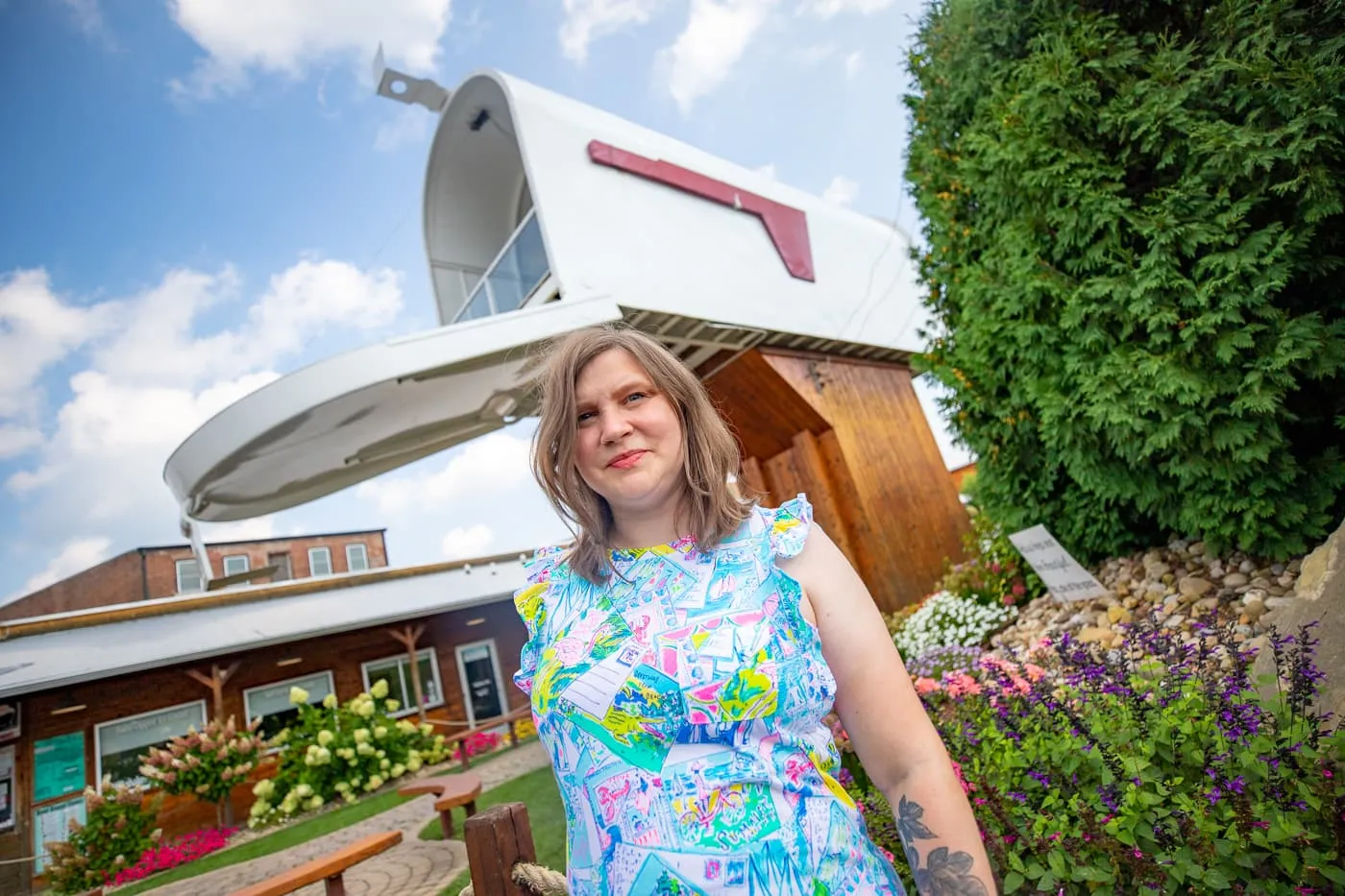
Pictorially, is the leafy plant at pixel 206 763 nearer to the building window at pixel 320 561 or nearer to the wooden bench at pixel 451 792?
the wooden bench at pixel 451 792

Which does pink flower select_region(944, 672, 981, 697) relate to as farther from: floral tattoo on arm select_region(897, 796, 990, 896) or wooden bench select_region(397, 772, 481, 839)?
wooden bench select_region(397, 772, 481, 839)

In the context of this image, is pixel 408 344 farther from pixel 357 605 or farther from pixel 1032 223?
pixel 357 605

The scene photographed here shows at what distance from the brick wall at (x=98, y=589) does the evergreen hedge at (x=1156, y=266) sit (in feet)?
94.6

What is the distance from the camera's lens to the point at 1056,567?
13.7 feet

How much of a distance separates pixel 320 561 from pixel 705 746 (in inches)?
1168

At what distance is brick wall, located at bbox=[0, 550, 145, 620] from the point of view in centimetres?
2295

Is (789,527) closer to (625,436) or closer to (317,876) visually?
(625,436)

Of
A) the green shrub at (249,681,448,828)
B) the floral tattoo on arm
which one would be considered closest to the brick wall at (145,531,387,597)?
the green shrub at (249,681,448,828)

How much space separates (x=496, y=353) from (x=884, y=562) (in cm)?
543

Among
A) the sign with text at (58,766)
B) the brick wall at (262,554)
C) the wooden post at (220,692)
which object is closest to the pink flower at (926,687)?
the wooden post at (220,692)

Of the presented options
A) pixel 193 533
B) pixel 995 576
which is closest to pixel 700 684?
pixel 995 576

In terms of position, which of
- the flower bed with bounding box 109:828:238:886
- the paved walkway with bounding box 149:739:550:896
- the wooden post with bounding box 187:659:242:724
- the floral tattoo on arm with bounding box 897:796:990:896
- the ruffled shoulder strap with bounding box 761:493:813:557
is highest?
the wooden post with bounding box 187:659:242:724

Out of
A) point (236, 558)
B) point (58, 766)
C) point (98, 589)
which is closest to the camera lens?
point (58, 766)

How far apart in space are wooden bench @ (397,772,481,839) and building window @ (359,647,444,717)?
6.72 m
